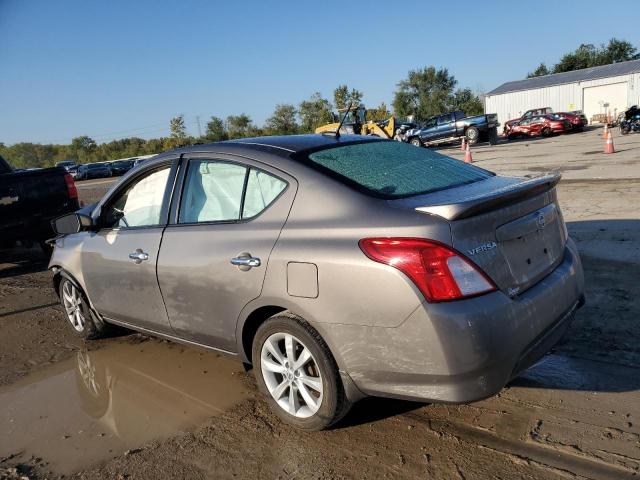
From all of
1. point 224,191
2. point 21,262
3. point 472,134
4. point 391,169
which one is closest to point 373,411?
point 391,169

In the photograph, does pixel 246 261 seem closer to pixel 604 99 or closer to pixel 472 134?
pixel 472 134

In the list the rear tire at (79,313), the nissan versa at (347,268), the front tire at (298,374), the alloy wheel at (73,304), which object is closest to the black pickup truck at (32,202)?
the rear tire at (79,313)

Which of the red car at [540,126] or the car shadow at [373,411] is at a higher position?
the car shadow at [373,411]

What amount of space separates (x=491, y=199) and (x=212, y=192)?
178 centimetres

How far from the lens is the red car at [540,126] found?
29.2 metres

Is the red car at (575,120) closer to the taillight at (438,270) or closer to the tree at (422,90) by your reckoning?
the taillight at (438,270)

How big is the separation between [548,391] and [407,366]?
1.21 m

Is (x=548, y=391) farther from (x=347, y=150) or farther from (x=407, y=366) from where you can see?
(x=347, y=150)

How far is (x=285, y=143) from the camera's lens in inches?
135

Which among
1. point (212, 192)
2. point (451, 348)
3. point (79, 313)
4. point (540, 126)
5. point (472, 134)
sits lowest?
point (540, 126)

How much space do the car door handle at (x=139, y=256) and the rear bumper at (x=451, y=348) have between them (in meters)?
1.66

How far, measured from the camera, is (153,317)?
3836mm

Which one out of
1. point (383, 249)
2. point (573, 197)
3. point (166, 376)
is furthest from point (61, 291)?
point (573, 197)

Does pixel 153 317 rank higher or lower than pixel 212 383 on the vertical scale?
higher
